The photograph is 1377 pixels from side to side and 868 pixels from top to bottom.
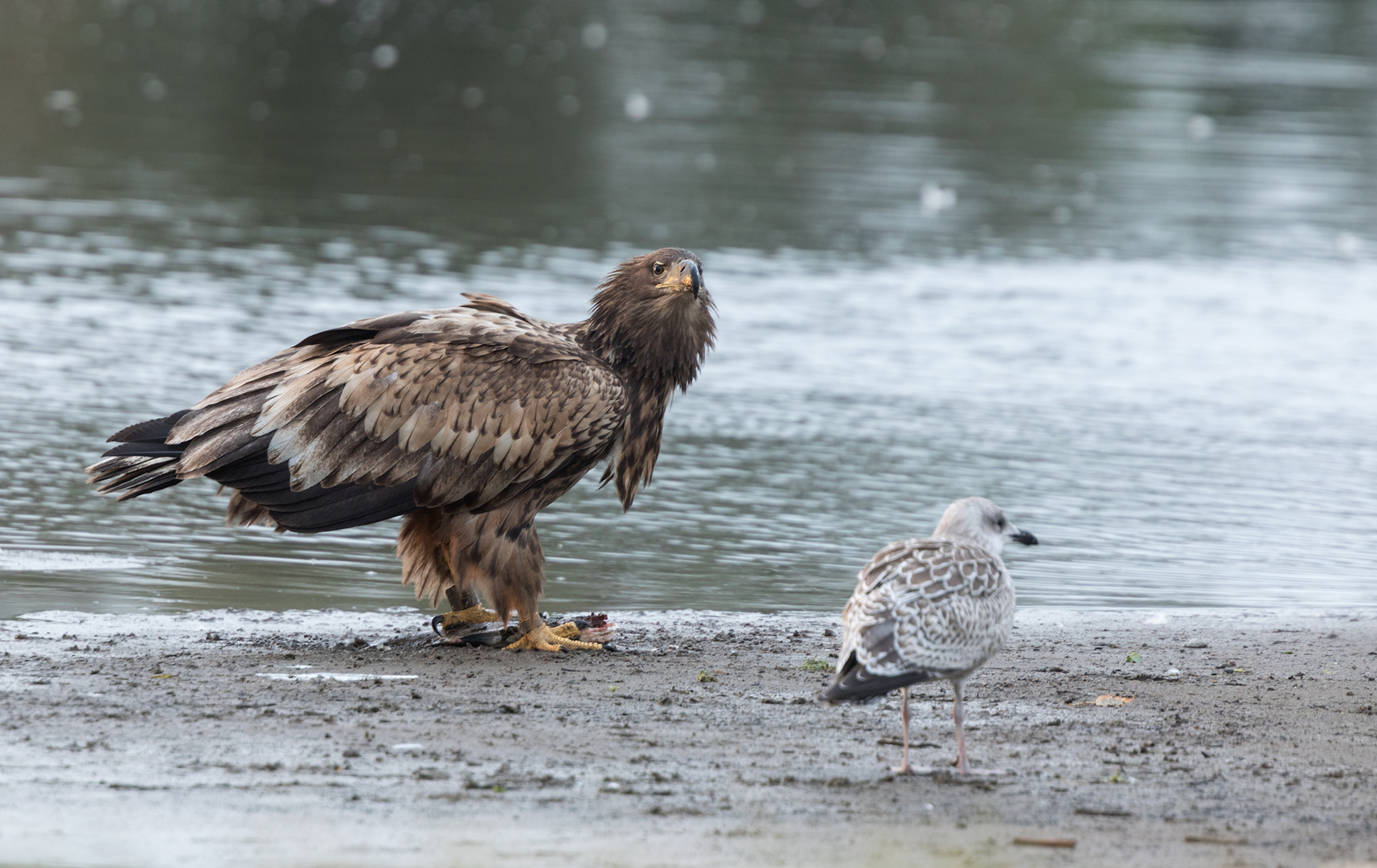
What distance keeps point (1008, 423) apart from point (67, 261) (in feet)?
24.5

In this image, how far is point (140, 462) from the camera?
727cm

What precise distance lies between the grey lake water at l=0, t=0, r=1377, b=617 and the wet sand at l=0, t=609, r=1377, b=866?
1.02 m

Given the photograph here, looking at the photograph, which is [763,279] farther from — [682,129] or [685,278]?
[685,278]

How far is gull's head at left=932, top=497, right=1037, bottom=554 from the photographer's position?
19.5ft

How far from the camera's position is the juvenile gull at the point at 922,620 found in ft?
17.5

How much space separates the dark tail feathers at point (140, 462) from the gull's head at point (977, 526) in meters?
3.07

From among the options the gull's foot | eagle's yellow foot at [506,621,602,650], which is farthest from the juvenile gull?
the gull's foot

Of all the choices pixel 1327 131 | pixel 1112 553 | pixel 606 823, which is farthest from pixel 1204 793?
pixel 1327 131

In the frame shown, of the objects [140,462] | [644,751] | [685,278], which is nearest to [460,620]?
[140,462]

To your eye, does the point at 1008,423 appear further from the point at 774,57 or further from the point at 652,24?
the point at 652,24

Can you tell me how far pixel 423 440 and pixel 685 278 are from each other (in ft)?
4.16

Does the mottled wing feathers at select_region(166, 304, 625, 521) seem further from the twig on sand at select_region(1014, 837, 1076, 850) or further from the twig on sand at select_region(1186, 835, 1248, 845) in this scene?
the twig on sand at select_region(1186, 835, 1248, 845)

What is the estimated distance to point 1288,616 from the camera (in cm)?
823

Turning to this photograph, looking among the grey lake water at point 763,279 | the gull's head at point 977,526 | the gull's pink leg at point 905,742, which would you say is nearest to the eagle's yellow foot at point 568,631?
the grey lake water at point 763,279
